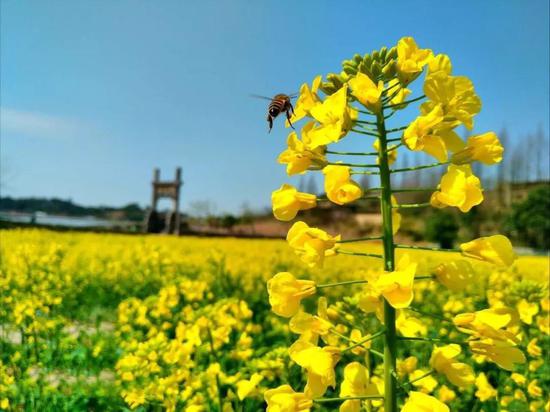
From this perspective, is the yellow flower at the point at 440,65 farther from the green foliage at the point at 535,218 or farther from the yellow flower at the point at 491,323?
the green foliage at the point at 535,218

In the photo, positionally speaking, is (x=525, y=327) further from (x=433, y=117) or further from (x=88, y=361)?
(x=88, y=361)

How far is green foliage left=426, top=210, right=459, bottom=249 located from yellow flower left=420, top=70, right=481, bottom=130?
31.3 metres

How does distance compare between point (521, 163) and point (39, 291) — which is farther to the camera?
point (521, 163)

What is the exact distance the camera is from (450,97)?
139 cm

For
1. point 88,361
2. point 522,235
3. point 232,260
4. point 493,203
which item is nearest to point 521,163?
point 493,203

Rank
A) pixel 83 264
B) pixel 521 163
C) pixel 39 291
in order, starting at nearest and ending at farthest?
pixel 39 291, pixel 83 264, pixel 521 163

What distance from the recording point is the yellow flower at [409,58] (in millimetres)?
1451

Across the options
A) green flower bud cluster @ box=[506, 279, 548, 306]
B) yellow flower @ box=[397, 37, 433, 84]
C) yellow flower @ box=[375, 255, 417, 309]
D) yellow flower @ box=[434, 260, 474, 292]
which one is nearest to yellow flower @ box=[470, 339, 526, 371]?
yellow flower @ box=[434, 260, 474, 292]

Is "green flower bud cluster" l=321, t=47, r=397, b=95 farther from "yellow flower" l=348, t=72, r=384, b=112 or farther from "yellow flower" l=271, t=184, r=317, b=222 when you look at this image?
"yellow flower" l=271, t=184, r=317, b=222

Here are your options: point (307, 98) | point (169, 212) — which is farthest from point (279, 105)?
point (169, 212)

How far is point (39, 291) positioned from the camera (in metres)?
4.60

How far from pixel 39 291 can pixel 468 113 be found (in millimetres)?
4297

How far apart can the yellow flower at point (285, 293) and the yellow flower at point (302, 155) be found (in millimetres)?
317

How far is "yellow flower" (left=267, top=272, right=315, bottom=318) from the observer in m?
1.42
